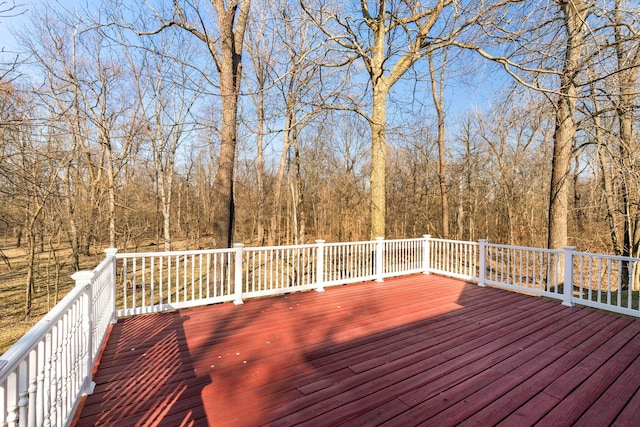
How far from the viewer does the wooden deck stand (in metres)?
2.01

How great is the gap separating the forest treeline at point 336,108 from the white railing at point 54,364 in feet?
7.91

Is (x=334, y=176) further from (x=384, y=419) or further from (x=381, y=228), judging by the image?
(x=384, y=419)

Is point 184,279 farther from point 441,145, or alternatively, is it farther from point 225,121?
point 441,145

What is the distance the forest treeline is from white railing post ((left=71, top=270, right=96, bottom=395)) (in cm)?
222

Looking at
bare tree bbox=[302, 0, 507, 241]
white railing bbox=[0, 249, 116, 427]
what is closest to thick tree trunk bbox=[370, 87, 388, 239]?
bare tree bbox=[302, 0, 507, 241]

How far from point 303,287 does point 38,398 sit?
12.6 ft

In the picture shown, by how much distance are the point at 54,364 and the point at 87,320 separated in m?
0.76

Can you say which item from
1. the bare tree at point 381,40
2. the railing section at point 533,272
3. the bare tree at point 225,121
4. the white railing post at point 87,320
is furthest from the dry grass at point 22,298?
the railing section at point 533,272

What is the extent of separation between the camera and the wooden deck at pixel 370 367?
6.60 ft

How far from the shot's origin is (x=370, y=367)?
2.60m

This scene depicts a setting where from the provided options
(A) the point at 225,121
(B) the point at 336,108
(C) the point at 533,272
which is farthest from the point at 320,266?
(B) the point at 336,108

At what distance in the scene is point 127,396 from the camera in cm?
222

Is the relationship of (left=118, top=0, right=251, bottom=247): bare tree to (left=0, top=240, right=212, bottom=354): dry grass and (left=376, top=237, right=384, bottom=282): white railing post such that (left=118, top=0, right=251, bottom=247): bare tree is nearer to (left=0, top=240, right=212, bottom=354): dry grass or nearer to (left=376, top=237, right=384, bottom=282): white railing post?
(left=376, top=237, right=384, bottom=282): white railing post

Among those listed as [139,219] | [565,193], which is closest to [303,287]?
[565,193]
